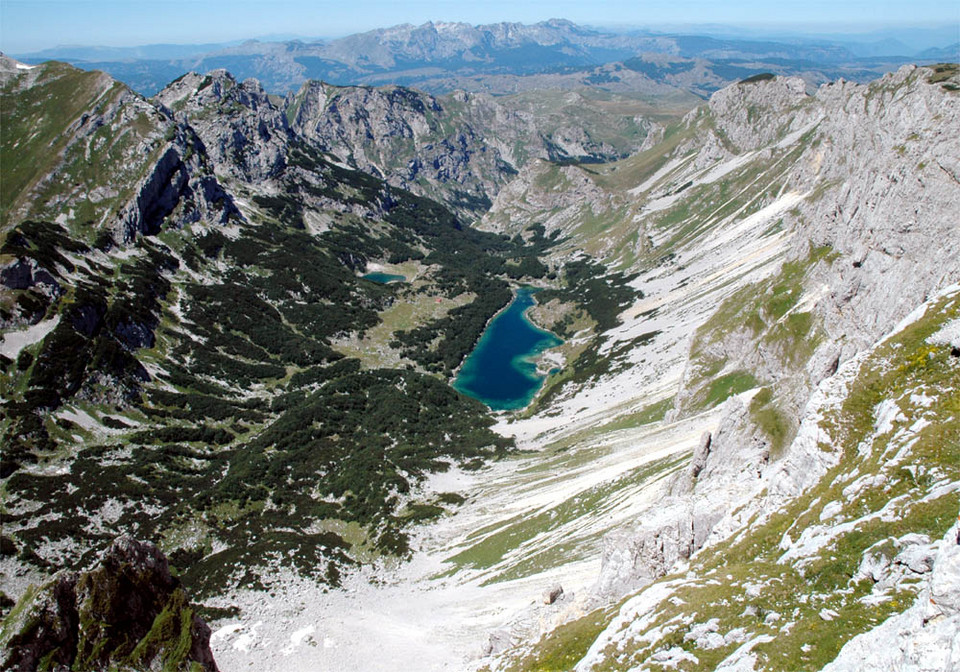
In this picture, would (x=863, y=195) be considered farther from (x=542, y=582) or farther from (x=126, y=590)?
(x=126, y=590)

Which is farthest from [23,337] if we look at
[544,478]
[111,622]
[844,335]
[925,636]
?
[925,636]

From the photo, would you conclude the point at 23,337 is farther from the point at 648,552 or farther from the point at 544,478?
the point at 648,552

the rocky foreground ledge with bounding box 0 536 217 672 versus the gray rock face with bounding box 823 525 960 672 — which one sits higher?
the gray rock face with bounding box 823 525 960 672

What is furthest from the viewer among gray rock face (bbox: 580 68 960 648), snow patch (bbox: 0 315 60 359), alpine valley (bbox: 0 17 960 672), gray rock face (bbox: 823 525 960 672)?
snow patch (bbox: 0 315 60 359)

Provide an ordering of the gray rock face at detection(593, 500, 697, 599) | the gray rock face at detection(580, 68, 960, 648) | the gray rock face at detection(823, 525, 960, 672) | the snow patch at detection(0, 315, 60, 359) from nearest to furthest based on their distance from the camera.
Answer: the gray rock face at detection(823, 525, 960, 672) → the gray rock face at detection(580, 68, 960, 648) → the gray rock face at detection(593, 500, 697, 599) → the snow patch at detection(0, 315, 60, 359)

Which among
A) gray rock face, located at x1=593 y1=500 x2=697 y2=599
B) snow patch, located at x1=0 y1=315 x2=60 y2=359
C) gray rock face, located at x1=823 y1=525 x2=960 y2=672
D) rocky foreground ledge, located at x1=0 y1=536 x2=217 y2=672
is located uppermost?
gray rock face, located at x1=823 y1=525 x2=960 y2=672

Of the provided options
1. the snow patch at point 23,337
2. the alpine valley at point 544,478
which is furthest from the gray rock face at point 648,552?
the snow patch at point 23,337

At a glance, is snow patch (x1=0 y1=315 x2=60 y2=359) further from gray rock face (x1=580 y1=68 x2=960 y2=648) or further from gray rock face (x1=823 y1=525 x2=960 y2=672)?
gray rock face (x1=823 y1=525 x2=960 y2=672)

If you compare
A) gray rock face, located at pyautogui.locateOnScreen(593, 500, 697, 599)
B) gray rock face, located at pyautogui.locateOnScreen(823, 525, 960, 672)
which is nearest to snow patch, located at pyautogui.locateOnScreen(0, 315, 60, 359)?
gray rock face, located at pyautogui.locateOnScreen(593, 500, 697, 599)
